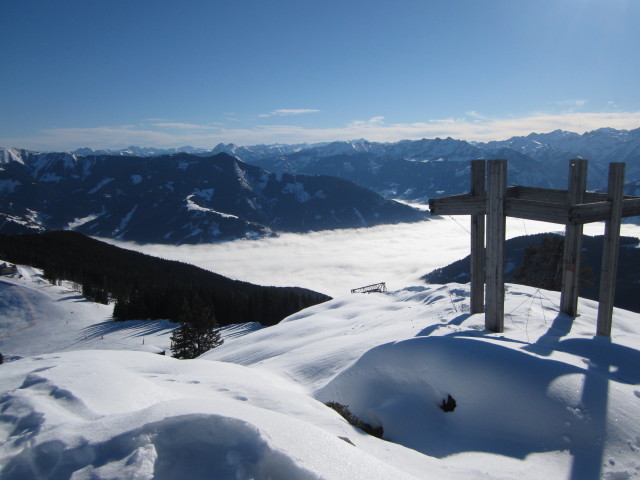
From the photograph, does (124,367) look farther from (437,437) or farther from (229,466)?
(437,437)

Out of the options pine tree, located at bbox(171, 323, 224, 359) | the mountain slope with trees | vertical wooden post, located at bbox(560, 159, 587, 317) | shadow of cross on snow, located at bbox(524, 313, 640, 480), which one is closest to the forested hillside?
pine tree, located at bbox(171, 323, 224, 359)

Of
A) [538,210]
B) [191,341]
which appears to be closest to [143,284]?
[191,341]

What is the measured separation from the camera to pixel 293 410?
5555mm

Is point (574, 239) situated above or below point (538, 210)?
below

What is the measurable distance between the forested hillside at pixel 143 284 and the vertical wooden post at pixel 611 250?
31.2m

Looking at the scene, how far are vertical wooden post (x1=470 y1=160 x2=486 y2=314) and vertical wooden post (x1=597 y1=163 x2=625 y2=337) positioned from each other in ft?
7.97

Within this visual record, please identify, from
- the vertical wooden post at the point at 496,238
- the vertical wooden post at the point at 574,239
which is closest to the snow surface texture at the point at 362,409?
the vertical wooden post at the point at 496,238

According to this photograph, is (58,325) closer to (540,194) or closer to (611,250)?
(540,194)

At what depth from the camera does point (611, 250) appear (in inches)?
332

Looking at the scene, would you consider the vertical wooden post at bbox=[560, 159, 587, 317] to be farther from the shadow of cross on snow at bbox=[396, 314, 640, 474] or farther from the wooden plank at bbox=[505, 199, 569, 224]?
the shadow of cross on snow at bbox=[396, 314, 640, 474]

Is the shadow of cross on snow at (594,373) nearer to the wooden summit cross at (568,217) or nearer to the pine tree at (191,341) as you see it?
the wooden summit cross at (568,217)

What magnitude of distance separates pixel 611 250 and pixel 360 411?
6.30 metres

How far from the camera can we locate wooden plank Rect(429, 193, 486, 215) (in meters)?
9.17

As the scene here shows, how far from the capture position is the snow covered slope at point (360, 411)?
336cm
